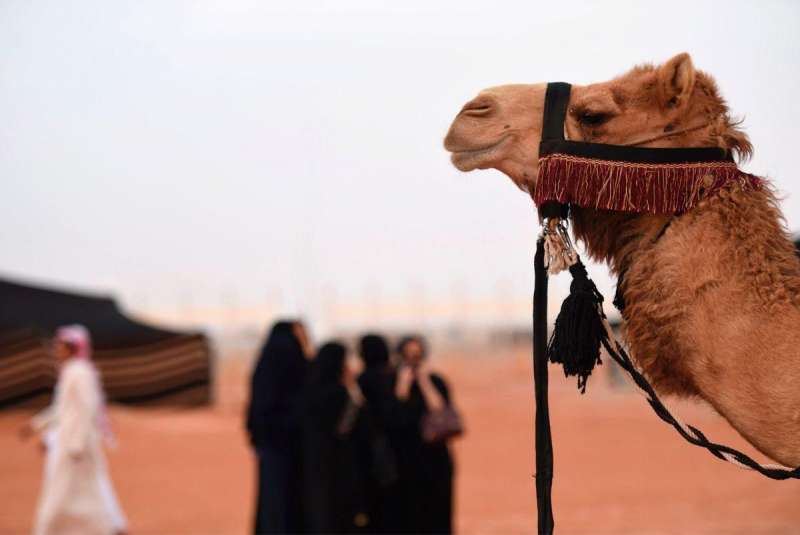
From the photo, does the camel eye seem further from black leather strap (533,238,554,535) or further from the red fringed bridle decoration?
black leather strap (533,238,554,535)

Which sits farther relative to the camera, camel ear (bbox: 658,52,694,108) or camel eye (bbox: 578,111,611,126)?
camel eye (bbox: 578,111,611,126)

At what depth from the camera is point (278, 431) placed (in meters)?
9.09

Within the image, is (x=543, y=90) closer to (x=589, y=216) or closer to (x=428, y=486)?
(x=589, y=216)

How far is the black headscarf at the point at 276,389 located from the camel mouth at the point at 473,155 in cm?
623

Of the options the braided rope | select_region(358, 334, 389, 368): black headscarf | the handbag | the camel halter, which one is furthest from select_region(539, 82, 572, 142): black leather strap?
select_region(358, 334, 389, 368): black headscarf

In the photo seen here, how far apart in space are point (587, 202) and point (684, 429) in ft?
2.08

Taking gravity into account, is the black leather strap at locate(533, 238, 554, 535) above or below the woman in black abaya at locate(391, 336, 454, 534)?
above

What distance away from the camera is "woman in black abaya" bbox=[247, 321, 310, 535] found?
9.07m

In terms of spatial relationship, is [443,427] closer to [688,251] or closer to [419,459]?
[419,459]

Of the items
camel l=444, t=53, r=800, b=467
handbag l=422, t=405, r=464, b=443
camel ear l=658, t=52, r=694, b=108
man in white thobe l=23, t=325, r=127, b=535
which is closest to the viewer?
camel l=444, t=53, r=800, b=467

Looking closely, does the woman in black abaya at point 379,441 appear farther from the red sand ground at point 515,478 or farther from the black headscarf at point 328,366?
the red sand ground at point 515,478

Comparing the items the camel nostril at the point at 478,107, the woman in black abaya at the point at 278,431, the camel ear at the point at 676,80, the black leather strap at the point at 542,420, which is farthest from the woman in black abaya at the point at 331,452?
the camel ear at the point at 676,80

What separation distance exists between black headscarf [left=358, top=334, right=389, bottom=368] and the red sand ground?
3115 mm

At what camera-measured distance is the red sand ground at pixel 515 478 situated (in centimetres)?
1374
